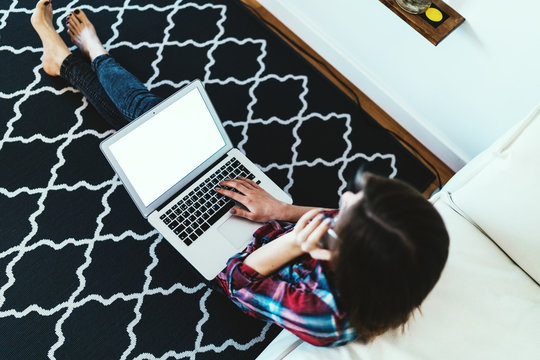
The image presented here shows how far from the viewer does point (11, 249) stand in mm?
1374

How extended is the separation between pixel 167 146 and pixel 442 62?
3.19 feet

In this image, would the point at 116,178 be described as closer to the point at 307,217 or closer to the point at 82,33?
the point at 82,33

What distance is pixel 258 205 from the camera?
3.59ft

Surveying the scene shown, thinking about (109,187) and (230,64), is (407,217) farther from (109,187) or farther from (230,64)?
(230,64)

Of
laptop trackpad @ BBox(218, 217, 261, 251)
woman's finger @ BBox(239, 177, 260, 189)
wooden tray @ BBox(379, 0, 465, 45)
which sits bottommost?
laptop trackpad @ BBox(218, 217, 261, 251)

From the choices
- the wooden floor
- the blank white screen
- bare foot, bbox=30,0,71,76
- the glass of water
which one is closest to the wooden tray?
the glass of water

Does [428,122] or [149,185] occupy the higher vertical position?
[428,122]

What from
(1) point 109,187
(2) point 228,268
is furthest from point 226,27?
(2) point 228,268

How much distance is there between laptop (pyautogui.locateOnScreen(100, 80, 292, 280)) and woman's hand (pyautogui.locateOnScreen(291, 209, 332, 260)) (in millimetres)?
320

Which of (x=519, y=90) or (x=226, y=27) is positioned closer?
(x=519, y=90)

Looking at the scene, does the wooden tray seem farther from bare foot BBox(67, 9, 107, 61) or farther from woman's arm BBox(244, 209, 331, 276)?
bare foot BBox(67, 9, 107, 61)

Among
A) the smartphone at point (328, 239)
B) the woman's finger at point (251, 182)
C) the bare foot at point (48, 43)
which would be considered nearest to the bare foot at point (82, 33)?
the bare foot at point (48, 43)

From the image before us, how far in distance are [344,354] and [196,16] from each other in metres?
1.59

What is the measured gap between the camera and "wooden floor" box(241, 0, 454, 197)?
1.65 m
